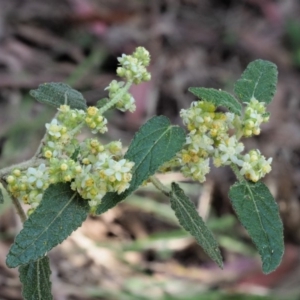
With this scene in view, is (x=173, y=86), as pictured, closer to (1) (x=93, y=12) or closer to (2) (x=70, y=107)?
(1) (x=93, y=12)

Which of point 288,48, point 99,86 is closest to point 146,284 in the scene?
→ point 99,86

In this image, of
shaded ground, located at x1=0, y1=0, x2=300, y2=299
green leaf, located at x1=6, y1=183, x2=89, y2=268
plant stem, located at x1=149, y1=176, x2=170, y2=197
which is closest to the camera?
green leaf, located at x1=6, y1=183, x2=89, y2=268

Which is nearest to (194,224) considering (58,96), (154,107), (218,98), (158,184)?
(158,184)

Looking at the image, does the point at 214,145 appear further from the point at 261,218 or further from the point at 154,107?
the point at 154,107

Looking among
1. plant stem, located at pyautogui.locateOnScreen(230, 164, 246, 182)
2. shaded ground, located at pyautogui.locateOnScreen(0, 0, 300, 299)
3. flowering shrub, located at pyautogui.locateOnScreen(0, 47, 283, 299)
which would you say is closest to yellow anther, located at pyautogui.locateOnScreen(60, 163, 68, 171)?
flowering shrub, located at pyautogui.locateOnScreen(0, 47, 283, 299)

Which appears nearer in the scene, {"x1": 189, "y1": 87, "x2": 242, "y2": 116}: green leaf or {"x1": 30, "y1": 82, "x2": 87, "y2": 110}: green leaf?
{"x1": 189, "y1": 87, "x2": 242, "y2": 116}: green leaf

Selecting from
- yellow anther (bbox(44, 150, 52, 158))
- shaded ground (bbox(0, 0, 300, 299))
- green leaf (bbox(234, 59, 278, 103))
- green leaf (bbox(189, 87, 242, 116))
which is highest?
green leaf (bbox(189, 87, 242, 116))

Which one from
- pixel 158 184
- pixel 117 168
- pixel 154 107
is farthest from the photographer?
pixel 154 107

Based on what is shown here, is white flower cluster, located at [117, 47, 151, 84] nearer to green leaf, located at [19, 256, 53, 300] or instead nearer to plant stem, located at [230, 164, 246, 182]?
plant stem, located at [230, 164, 246, 182]
